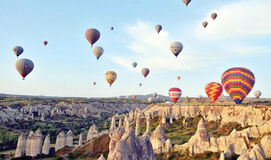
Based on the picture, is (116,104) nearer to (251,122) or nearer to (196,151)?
(251,122)

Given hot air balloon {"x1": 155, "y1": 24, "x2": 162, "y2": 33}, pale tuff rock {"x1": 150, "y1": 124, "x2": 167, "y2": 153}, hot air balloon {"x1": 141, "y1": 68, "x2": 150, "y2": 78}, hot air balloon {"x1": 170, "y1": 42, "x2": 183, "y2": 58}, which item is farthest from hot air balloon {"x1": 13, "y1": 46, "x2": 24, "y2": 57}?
pale tuff rock {"x1": 150, "y1": 124, "x2": 167, "y2": 153}

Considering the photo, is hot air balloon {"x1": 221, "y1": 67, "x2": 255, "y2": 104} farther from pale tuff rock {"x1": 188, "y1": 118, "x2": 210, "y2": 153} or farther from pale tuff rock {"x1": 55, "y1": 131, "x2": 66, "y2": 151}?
pale tuff rock {"x1": 55, "y1": 131, "x2": 66, "y2": 151}

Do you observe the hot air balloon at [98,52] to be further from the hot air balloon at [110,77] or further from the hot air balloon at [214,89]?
the hot air balloon at [214,89]

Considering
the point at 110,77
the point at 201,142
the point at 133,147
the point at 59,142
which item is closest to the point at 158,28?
the point at 110,77

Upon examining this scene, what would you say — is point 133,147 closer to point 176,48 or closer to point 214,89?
point 176,48

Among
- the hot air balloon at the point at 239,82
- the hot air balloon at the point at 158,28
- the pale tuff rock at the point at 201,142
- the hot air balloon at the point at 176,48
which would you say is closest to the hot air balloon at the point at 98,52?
the hot air balloon at the point at 176,48
